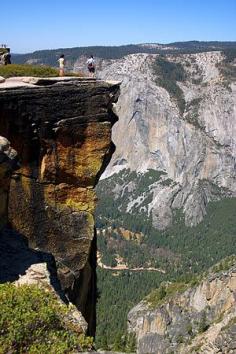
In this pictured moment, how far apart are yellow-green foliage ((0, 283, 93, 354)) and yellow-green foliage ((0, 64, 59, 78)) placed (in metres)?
13.1

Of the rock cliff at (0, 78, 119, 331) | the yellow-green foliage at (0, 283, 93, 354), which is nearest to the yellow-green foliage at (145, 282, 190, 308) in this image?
the rock cliff at (0, 78, 119, 331)

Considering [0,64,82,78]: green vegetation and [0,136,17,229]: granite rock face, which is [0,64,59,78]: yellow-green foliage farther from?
[0,136,17,229]: granite rock face

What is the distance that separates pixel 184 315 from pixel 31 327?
248 feet

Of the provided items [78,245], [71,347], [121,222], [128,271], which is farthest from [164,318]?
[121,222]

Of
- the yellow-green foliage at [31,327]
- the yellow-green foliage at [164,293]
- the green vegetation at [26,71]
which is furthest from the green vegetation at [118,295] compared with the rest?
the yellow-green foliage at [31,327]

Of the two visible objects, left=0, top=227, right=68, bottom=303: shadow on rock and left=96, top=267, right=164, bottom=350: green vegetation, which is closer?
left=0, top=227, right=68, bottom=303: shadow on rock

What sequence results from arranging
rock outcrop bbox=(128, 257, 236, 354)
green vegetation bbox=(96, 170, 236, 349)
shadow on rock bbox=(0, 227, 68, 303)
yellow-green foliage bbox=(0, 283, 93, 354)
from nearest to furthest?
1. yellow-green foliage bbox=(0, 283, 93, 354)
2. shadow on rock bbox=(0, 227, 68, 303)
3. rock outcrop bbox=(128, 257, 236, 354)
4. green vegetation bbox=(96, 170, 236, 349)

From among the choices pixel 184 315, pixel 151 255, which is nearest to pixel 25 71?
pixel 184 315

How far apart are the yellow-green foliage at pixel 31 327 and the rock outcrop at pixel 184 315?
184 ft

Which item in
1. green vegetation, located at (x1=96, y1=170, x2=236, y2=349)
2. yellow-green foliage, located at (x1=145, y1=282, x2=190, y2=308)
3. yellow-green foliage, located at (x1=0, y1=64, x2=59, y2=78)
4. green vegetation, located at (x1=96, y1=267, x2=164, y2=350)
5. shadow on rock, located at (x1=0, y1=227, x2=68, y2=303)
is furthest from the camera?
green vegetation, located at (x1=96, y1=170, x2=236, y2=349)

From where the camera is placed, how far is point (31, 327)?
12781 millimetres

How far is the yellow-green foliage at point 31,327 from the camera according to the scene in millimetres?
12367

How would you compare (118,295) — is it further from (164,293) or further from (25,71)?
(25,71)

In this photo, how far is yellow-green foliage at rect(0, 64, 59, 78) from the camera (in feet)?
82.3
